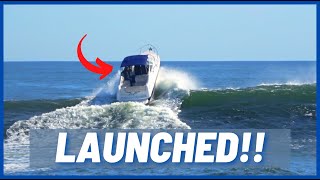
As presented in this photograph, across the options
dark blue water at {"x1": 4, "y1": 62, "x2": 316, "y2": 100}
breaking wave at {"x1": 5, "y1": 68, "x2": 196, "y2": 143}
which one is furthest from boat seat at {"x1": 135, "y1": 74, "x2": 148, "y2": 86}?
dark blue water at {"x1": 4, "y1": 62, "x2": 316, "y2": 100}

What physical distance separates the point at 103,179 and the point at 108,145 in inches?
207

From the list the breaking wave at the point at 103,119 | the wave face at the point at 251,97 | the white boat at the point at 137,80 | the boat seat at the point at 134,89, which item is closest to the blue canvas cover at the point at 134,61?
the white boat at the point at 137,80

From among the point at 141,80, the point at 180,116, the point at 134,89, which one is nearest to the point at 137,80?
the point at 141,80

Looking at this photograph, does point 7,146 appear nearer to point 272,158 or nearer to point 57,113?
point 57,113

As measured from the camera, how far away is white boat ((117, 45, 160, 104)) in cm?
2480

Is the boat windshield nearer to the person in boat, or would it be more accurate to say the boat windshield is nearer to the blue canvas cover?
the person in boat

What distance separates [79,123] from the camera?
67.1 feet

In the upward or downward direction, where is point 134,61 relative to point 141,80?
upward

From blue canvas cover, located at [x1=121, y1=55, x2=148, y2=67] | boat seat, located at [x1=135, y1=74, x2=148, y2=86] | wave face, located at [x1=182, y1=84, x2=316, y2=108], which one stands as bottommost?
wave face, located at [x1=182, y1=84, x2=316, y2=108]

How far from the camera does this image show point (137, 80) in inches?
1110

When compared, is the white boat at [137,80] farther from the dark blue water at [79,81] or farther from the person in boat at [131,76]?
the dark blue water at [79,81]

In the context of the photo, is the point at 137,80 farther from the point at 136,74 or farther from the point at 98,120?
the point at 98,120

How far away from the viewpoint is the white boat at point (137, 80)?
976 inches

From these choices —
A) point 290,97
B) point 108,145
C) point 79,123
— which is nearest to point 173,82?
point 290,97
